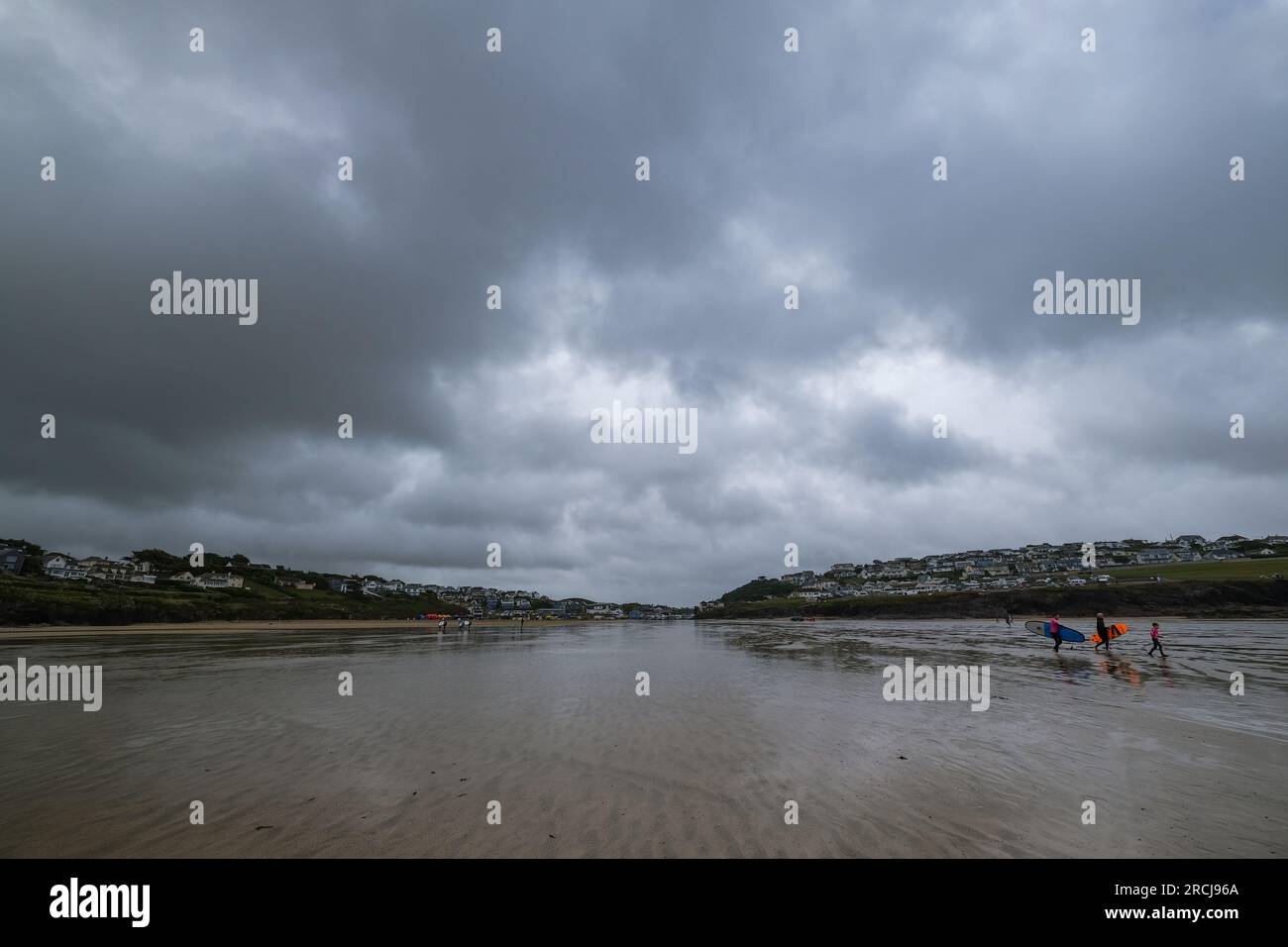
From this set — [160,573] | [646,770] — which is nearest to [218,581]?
[160,573]

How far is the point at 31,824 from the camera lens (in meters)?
6.97

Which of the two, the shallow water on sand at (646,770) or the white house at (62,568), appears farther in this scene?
the white house at (62,568)

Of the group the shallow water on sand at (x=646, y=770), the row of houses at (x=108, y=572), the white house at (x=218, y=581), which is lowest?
the white house at (x=218, y=581)

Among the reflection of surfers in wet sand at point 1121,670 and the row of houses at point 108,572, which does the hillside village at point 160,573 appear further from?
the reflection of surfers in wet sand at point 1121,670

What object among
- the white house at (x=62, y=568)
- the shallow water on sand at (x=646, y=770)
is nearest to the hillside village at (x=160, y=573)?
the white house at (x=62, y=568)

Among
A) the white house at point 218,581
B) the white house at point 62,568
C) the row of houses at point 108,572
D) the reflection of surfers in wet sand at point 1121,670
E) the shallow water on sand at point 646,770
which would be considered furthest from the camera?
the white house at point 218,581

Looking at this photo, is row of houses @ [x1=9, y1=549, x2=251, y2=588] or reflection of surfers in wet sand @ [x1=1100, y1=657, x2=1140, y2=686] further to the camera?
row of houses @ [x1=9, y1=549, x2=251, y2=588]

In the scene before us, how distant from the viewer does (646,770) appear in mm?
9672

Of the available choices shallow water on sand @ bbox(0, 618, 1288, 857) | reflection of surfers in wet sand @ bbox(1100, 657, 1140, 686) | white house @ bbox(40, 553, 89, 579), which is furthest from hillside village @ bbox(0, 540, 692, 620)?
reflection of surfers in wet sand @ bbox(1100, 657, 1140, 686)

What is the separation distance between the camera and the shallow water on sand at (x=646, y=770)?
6.57 m

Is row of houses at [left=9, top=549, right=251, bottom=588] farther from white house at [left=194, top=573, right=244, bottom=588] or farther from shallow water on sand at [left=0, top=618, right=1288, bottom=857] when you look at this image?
shallow water on sand at [left=0, top=618, right=1288, bottom=857]

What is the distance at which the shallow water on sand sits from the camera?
21.6ft

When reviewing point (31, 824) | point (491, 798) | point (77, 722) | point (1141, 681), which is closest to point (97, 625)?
point (77, 722)

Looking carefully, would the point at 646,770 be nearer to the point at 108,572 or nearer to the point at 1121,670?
the point at 1121,670
